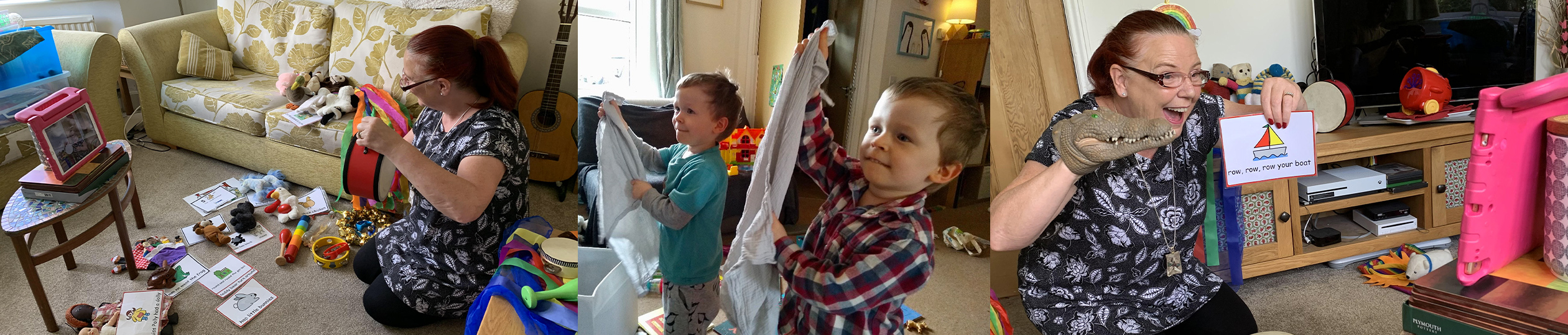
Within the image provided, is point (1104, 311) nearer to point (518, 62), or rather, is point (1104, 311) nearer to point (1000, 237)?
point (1000, 237)

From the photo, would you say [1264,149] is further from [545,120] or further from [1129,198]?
[545,120]

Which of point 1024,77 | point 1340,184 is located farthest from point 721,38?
point 1340,184

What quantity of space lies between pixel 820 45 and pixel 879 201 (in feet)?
0.41

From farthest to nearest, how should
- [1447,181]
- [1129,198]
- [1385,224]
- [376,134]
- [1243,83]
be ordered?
[1385,224], [1447,181], [1243,83], [1129,198], [376,134]

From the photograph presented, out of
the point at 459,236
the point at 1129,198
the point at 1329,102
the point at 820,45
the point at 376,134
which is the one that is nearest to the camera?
the point at 820,45

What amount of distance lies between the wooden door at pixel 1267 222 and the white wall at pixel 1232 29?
20 cm

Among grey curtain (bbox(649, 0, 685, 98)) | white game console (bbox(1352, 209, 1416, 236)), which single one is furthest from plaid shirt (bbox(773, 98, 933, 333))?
white game console (bbox(1352, 209, 1416, 236))

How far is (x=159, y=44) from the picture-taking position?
57cm

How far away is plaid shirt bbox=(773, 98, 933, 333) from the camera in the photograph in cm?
49

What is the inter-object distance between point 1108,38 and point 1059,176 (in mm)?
162

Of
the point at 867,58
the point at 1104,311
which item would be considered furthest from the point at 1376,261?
the point at 867,58

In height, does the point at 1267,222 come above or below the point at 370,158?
below

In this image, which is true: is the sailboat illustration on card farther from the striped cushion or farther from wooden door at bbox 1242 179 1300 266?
the striped cushion

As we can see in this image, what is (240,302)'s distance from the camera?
0.64 m
